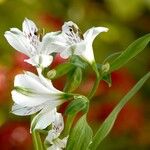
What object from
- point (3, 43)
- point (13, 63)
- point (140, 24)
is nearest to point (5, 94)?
point (13, 63)

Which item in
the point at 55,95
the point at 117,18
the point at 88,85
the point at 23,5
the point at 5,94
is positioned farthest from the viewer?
the point at 117,18

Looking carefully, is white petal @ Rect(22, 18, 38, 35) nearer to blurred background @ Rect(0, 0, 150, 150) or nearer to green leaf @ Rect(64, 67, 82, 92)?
green leaf @ Rect(64, 67, 82, 92)

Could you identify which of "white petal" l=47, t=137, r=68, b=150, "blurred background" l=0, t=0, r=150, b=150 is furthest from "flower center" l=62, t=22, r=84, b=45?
"blurred background" l=0, t=0, r=150, b=150

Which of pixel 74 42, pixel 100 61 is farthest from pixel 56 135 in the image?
pixel 100 61

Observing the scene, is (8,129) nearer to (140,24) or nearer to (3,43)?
(3,43)

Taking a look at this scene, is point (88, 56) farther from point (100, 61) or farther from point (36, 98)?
point (100, 61)

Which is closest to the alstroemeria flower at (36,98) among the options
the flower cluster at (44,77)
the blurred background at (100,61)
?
the flower cluster at (44,77)
